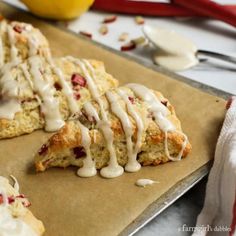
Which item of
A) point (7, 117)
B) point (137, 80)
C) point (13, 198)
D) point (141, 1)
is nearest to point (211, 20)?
point (141, 1)

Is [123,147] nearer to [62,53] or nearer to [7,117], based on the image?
[7,117]

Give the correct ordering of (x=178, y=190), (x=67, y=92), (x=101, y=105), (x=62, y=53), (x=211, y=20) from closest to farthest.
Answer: (x=178, y=190) → (x=101, y=105) → (x=67, y=92) → (x=62, y=53) → (x=211, y=20)

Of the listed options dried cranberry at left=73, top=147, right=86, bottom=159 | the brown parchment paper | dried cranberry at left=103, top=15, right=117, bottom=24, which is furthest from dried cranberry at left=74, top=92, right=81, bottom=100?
dried cranberry at left=103, top=15, right=117, bottom=24

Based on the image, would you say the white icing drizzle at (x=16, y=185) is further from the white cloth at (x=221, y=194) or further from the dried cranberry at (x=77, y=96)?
the white cloth at (x=221, y=194)

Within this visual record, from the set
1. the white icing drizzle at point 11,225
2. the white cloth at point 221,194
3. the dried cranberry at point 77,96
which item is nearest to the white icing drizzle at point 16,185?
the white icing drizzle at point 11,225

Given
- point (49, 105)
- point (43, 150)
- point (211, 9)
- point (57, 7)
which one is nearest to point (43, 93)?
point (49, 105)

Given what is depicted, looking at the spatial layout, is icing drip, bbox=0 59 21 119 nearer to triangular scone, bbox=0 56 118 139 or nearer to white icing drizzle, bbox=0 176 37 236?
triangular scone, bbox=0 56 118 139

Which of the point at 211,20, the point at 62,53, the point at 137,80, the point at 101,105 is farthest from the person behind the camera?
the point at 211,20
